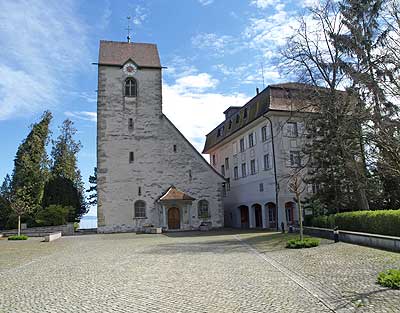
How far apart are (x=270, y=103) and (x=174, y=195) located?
11744 millimetres

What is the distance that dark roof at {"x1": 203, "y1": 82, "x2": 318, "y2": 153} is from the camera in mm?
24038

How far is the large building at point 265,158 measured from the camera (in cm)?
3098

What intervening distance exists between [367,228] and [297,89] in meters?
9.91

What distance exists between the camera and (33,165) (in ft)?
132

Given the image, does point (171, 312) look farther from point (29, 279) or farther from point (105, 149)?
point (105, 149)

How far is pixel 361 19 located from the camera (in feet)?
69.7

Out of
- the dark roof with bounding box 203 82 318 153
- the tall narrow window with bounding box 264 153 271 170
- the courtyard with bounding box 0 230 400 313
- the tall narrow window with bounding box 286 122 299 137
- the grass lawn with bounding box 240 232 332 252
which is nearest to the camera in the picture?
the courtyard with bounding box 0 230 400 313

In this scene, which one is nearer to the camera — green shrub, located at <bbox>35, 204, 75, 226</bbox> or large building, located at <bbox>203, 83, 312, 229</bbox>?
large building, located at <bbox>203, 83, 312, 229</bbox>

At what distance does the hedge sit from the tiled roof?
1488 cm

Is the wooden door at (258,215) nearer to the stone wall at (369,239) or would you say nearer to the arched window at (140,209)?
the arched window at (140,209)

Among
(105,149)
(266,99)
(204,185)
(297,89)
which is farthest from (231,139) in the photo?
(297,89)

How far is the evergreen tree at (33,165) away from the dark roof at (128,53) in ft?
36.1

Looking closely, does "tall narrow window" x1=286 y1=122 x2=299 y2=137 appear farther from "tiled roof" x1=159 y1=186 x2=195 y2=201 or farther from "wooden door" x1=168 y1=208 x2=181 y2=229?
"wooden door" x1=168 y1=208 x2=181 y2=229

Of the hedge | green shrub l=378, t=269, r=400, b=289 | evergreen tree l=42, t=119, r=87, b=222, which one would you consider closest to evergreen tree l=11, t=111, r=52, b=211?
evergreen tree l=42, t=119, r=87, b=222
